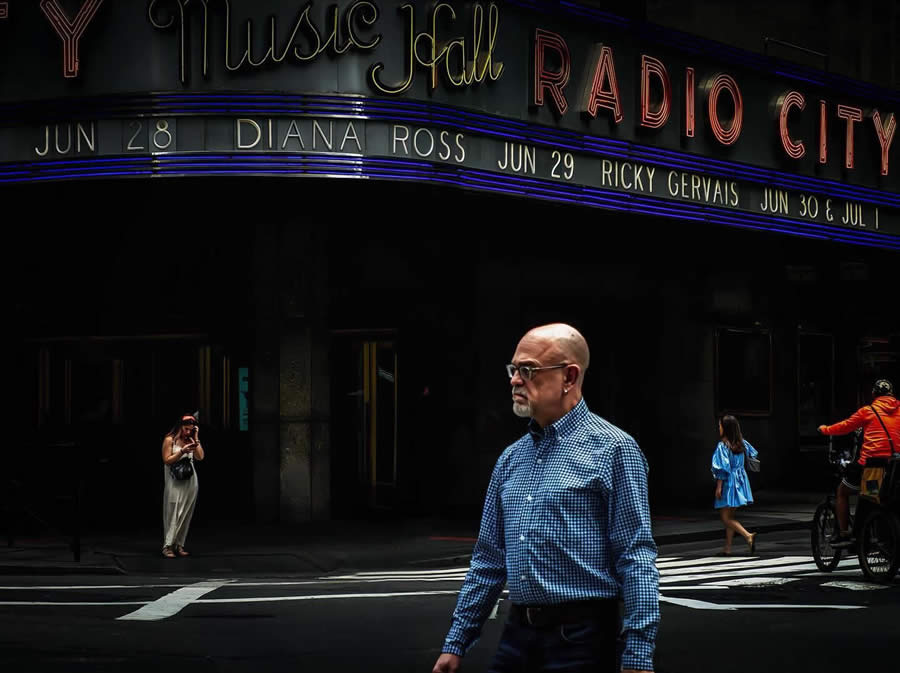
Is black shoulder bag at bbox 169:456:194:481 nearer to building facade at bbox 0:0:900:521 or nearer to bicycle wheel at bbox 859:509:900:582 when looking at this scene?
building facade at bbox 0:0:900:521

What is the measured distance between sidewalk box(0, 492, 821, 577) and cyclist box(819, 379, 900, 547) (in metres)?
4.45

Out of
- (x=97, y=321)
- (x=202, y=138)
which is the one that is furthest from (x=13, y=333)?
(x=202, y=138)

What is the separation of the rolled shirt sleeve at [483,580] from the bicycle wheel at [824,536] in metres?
10.4

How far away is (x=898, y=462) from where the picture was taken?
531 inches

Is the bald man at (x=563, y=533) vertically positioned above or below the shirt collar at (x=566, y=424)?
below

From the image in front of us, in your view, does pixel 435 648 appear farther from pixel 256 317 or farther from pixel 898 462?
pixel 256 317

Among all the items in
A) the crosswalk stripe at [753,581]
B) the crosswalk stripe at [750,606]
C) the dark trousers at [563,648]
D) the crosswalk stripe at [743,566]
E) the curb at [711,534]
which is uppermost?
the dark trousers at [563,648]

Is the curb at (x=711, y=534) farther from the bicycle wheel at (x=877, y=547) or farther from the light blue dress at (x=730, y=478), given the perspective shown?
the bicycle wheel at (x=877, y=547)

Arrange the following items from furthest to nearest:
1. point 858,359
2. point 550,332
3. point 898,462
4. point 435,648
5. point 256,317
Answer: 1. point 858,359
2. point 256,317
3. point 898,462
4. point 435,648
5. point 550,332

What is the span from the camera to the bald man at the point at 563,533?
15.7 feet

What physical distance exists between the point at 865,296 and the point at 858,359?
1.25m

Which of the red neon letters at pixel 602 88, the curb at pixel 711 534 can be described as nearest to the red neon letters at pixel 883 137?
the red neon letters at pixel 602 88

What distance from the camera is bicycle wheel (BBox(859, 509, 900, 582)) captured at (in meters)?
13.6

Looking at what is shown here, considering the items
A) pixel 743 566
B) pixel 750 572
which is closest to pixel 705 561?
pixel 743 566
